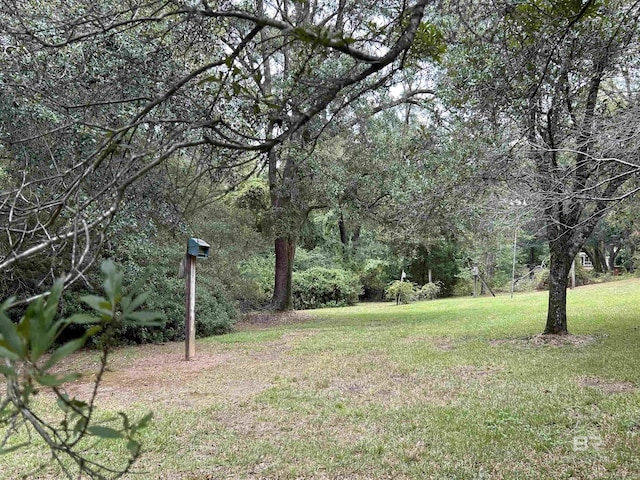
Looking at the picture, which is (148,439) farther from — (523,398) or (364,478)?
(523,398)

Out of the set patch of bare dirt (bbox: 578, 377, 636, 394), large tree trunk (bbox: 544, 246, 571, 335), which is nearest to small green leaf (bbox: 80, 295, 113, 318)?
patch of bare dirt (bbox: 578, 377, 636, 394)

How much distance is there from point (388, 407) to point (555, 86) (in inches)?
134

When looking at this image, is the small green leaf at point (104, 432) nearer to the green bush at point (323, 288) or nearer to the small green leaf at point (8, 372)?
the small green leaf at point (8, 372)

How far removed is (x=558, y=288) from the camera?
835cm

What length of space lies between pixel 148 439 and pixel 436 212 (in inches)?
254

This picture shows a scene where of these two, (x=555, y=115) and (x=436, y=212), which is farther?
(x=436, y=212)

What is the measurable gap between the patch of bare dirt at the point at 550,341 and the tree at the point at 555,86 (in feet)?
0.90

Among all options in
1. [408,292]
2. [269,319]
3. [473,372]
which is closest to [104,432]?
[473,372]

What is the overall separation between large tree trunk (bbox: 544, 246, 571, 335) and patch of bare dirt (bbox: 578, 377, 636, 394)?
299 centimetres

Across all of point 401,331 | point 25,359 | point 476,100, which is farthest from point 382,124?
point 25,359

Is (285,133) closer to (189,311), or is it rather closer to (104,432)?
(104,432)

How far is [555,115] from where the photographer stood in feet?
19.0

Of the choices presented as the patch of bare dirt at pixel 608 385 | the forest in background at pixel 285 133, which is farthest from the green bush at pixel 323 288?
the patch of bare dirt at pixel 608 385

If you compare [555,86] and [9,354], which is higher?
[555,86]
